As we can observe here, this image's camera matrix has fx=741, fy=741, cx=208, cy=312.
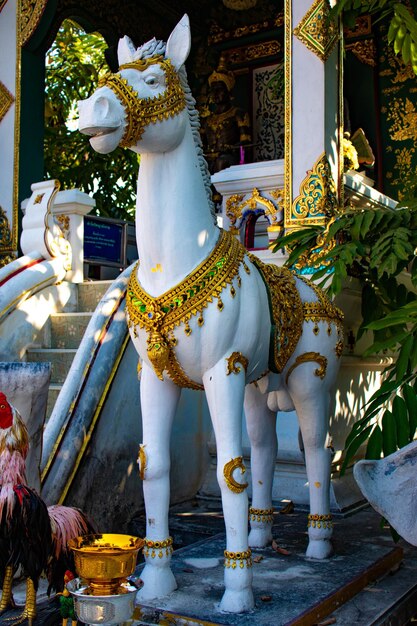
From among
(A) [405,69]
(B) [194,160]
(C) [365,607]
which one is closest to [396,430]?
(C) [365,607]

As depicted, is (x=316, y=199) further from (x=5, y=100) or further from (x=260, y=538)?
(x=5, y=100)

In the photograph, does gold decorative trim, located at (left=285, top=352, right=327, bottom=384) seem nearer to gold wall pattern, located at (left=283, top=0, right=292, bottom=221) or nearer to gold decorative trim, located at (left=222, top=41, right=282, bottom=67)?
gold wall pattern, located at (left=283, top=0, right=292, bottom=221)

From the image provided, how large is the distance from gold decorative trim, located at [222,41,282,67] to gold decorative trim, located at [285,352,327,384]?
636 cm

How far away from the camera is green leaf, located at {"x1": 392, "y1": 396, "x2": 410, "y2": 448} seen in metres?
3.56

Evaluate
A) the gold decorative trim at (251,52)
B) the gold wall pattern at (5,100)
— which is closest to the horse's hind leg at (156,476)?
the gold wall pattern at (5,100)

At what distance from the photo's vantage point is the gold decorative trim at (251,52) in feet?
30.9

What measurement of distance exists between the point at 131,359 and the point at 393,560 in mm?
2228

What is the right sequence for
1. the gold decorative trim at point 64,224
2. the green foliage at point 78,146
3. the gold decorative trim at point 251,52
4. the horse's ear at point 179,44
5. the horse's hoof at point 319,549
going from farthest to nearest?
the green foliage at point 78,146, the gold decorative trim at point 251,52, the gold decorative trim at point 64,224, the horse's hoof at point 319,549, the horse's ear at point 179,44

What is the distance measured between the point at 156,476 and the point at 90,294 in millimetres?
3722

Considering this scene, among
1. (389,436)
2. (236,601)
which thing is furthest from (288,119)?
(236,601)

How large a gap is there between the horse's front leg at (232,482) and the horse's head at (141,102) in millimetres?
1052

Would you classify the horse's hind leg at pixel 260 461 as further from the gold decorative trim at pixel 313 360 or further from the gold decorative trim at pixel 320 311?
the gold decorative trim at pixel 320 311

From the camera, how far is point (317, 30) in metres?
5.93

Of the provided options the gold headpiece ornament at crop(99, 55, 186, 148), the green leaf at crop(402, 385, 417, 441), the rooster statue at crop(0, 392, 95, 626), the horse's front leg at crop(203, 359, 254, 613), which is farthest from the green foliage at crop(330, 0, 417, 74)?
the rooster statue at crop(0, 392, 95, 626)
